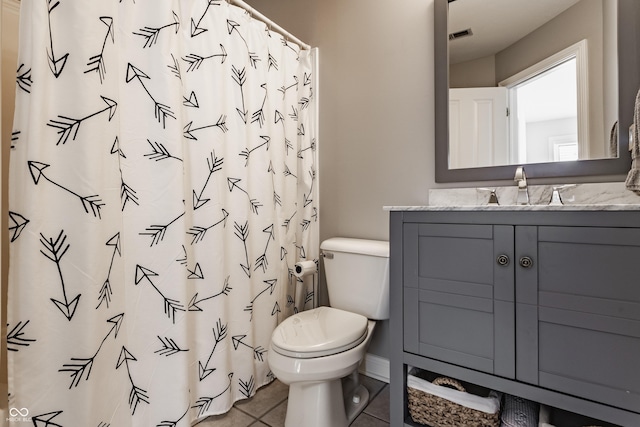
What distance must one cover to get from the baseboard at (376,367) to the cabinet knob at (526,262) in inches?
42.3

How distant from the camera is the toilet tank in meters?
1.57

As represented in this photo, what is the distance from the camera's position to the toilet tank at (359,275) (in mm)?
1574

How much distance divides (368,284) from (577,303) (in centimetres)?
86

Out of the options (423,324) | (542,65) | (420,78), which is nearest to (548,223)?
(423,324)

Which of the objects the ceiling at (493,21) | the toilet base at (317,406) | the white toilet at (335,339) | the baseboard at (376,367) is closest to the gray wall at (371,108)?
the baseboard at (376,367)

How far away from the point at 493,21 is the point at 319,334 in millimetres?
1638

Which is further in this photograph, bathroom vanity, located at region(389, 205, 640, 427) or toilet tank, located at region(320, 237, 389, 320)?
toilet tank, located at region(320, 237, 389, 320)

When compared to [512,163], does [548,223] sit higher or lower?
lower

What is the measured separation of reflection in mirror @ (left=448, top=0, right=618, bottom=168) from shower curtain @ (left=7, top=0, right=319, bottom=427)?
97cm

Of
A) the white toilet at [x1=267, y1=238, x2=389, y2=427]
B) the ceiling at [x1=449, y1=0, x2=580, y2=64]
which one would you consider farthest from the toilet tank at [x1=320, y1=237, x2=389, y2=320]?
the ceiling at [x1=449, y1=0, x2=580, y2=64]

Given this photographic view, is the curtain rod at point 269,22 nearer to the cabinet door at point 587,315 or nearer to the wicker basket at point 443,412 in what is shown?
the cabinet door at point 587,315

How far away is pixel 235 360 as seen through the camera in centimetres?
156

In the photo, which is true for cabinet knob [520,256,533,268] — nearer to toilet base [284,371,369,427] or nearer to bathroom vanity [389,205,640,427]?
bathroom vanity [389,205,640,427]

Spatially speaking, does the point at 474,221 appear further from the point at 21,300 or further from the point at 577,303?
the point at 21,300
